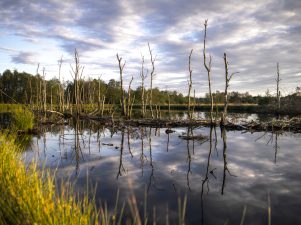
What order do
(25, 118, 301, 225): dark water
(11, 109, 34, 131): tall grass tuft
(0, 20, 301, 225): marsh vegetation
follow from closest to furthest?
(0, 20, 301, 225): marsh vegetation < (25, 118, 301, 225): dark water < (11, 109, 34, 131): tall grass tuft

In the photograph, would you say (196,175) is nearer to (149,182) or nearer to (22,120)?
(149,182)

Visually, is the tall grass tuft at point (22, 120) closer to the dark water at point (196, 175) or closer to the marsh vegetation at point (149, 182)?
the marsh vegetation at point (149, 182)

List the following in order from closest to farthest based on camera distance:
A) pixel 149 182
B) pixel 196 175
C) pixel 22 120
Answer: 1. pixel 149 182
2. pixel 196 175
3. pixel 22 120

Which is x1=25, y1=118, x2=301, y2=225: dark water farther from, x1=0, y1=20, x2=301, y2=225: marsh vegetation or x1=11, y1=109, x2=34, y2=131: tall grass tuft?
x1=11, y1=109, x2=34, y2=131: tall grass tuft

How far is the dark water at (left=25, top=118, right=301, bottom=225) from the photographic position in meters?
5.40

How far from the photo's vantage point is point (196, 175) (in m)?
7.86

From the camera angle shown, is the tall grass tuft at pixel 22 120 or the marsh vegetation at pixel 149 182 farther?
the tall grass tuft at pixel 22 120

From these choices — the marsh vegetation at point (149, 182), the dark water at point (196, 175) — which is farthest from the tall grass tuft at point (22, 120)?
the dark water at point (196, 175)

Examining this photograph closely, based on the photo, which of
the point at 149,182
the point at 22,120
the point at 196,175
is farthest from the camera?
the point at 22,120

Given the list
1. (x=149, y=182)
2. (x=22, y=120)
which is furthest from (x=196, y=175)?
(x=22, y=120)

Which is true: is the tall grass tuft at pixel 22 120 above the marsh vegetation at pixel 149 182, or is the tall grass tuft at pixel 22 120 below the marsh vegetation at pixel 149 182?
above

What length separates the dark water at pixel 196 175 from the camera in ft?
17.7

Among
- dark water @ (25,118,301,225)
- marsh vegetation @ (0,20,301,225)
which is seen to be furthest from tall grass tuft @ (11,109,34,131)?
dark water @ (25,118,301,225)

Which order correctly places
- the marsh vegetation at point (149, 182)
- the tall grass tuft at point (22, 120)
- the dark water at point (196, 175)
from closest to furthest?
the marsh vegetation at point (149, 182) < the dark water at point (196, 175) < the tall grass tuft at point (22, 120)
